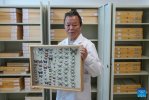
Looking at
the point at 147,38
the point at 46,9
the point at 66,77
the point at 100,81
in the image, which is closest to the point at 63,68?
the point at 66,77

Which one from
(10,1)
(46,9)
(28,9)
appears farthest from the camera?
(10,1)

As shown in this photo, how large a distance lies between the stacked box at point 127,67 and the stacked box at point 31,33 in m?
1.70

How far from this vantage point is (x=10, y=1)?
3473mm

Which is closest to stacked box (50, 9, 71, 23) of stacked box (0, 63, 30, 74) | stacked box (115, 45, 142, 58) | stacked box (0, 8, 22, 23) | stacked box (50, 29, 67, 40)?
stacked box (50, 29, 67, 40)

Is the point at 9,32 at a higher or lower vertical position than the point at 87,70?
higher

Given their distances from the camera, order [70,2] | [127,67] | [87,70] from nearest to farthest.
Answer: [87,70], [127,67], [70,2]

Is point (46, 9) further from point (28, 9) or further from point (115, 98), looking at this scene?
point (115, 98)

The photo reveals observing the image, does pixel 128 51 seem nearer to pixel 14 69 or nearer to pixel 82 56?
pixel 82 56

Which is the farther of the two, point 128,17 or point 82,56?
point 128,17

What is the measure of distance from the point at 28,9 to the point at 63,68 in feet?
6.95

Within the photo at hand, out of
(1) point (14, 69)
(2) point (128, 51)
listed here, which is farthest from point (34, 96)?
(2) point (128, 51)

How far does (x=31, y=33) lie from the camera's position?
9.94 feet

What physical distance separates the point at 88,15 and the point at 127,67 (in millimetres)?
1336

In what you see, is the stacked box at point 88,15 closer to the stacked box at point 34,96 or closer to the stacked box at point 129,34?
the stacked box at point 129,34
